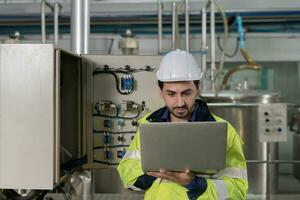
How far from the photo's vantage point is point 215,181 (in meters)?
1.28

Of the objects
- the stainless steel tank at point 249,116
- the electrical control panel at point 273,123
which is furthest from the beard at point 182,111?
the stainless steel tank at point 249,116

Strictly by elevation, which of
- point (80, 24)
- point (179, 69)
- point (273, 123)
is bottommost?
point (273, 123)

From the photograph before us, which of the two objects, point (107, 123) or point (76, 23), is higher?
point (76, 23)

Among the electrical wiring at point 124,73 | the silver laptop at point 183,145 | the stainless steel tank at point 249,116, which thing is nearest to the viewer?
the silver laptop at point 183,145

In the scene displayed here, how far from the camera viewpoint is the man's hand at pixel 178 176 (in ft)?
3.94

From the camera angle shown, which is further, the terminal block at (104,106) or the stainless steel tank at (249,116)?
the stainless steel tank at (249,116)

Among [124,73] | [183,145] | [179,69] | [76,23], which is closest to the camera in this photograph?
[183,145]

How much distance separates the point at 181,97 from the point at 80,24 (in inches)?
33.3

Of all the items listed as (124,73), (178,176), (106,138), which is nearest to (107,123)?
(106,138)

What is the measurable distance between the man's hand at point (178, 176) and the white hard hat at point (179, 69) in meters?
0.33

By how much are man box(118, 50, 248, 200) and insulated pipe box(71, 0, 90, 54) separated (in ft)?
2.18

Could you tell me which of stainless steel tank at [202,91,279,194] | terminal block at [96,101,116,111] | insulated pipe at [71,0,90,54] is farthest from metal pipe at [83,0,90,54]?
stainless steel tank at [202,91,279,194]

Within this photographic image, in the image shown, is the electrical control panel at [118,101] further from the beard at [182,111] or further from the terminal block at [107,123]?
the beard at [182,111]

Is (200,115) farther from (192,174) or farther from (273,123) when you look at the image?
(273,123)
